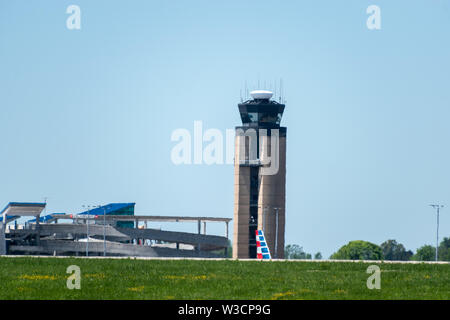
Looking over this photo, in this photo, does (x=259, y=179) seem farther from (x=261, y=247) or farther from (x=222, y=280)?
(x=222, y=280)

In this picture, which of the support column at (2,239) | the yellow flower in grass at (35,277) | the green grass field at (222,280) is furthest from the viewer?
the support column at (2,239)

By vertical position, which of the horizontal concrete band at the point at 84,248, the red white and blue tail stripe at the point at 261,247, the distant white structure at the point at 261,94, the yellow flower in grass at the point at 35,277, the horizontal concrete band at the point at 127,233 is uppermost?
the distant white structure at the point at 261,94

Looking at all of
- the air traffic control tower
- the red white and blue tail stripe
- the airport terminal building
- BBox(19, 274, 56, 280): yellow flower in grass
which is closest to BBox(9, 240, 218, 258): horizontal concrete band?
the airport terminal building

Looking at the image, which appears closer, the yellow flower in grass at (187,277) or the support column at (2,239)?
the yellow flower in grass at (187,277)

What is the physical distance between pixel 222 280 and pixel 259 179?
457ft

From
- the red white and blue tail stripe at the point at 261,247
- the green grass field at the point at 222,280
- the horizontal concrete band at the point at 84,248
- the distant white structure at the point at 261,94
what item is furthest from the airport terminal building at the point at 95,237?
the green grass field at the point at 222,280

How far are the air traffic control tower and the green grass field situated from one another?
388ft

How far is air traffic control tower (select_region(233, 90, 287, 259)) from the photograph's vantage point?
626 ft

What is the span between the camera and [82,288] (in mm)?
49781

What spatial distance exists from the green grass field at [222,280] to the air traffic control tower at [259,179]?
118401 millimetres

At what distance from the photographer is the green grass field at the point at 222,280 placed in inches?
1834

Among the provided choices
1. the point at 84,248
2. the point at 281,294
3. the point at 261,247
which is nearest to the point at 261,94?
the point at 84,248

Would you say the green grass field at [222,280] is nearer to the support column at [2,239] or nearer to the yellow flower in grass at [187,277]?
the yellow flower in grass at [187,277]
